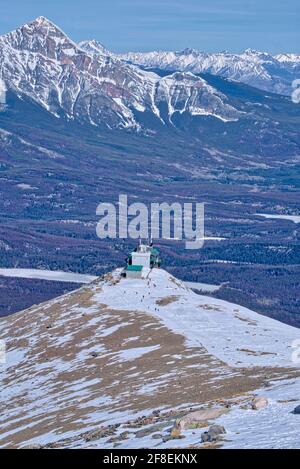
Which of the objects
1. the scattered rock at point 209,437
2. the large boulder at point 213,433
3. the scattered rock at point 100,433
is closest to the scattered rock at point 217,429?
the large boulder at point 213,433

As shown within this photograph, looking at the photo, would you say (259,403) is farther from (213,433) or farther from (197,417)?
(213,433)

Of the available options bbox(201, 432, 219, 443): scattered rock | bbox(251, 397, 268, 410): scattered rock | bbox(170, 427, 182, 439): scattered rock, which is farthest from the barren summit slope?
bbox(251, 397, 268, 410): scattered rock

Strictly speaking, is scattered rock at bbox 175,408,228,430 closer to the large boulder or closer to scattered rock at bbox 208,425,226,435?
scattered rock at bbox 208,425,226,435

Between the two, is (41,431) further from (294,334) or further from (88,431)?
(294,334)

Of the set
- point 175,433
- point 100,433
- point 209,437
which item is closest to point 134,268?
point 100,433

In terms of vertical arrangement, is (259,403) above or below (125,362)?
above

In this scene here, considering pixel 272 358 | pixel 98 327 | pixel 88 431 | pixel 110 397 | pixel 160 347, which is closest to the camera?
pixel 88 431
